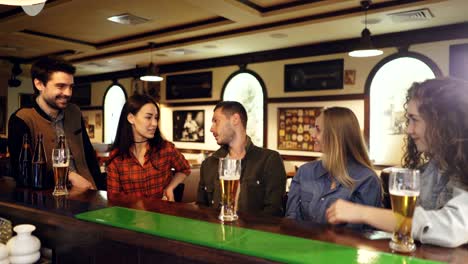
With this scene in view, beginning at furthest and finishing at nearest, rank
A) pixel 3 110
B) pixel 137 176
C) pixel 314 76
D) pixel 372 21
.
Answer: pixel 3 110
pixel 314 76
pixel 372 21
pixel 137 176

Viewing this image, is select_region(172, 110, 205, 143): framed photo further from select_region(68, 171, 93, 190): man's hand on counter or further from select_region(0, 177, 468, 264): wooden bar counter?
select_region(0, 177, 468, 264): wooden bar counter

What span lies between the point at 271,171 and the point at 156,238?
126 cm

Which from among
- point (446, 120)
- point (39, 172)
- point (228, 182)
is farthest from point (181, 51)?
point (446, 120)

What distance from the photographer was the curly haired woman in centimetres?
101

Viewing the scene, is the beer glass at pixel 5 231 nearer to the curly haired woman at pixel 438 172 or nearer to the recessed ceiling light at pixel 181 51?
the curly haired woman at pixel 438 172

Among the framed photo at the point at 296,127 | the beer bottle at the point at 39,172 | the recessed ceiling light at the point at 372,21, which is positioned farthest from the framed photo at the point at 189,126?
the beer bottle at the point at 39,172

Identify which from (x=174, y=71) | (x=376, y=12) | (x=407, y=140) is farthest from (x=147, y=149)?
(x=174, y=71)

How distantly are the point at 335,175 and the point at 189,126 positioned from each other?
23.2 ft

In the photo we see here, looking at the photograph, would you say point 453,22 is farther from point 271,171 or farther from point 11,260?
point 11,260

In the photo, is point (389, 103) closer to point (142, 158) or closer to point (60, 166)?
point (142, 158)

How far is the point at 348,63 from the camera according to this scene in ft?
20.9

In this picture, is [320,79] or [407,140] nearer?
[407,140]

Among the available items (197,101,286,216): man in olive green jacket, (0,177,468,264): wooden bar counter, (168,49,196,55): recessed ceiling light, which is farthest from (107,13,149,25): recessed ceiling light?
(0,177,468,264): wooden bar counter

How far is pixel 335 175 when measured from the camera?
5.80ft
